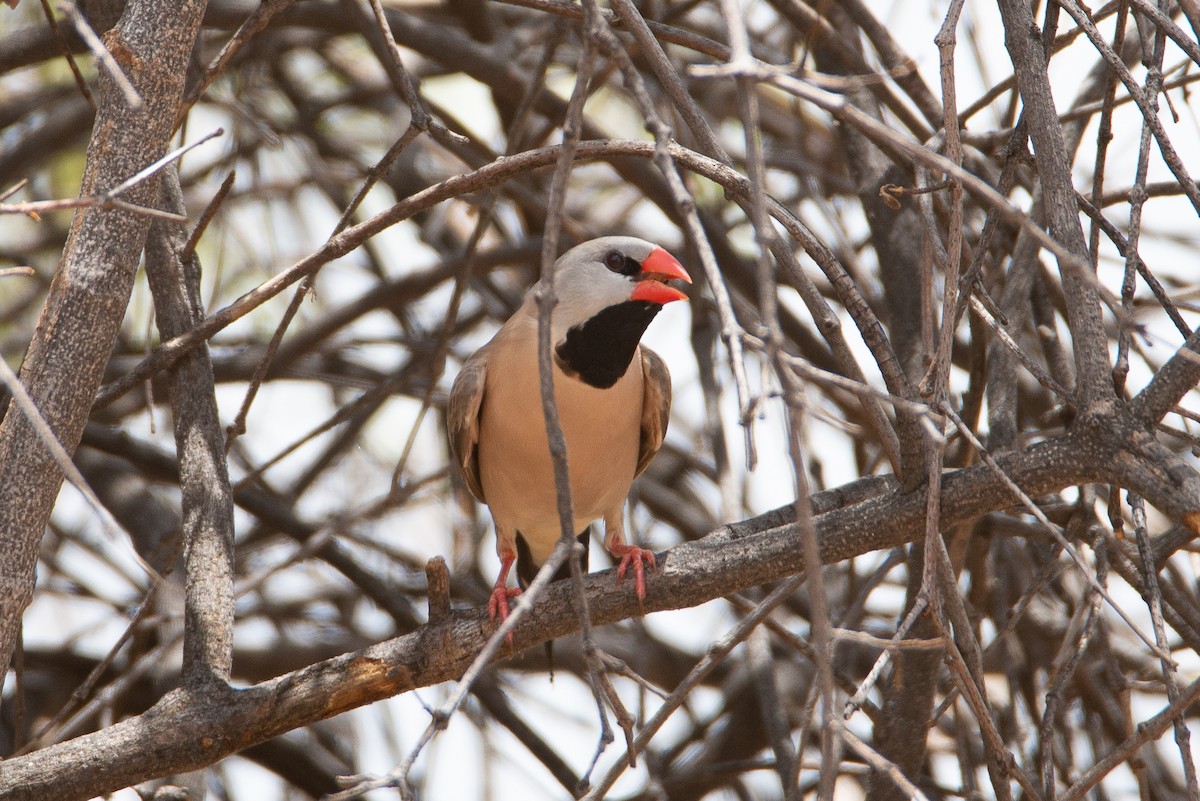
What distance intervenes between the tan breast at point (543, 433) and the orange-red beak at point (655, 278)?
11.5 inches

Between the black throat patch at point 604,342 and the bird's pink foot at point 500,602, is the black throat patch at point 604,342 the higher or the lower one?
the higher one

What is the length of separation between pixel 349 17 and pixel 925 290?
302 centimetres

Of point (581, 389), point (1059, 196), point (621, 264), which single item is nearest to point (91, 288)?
point (581, 389)

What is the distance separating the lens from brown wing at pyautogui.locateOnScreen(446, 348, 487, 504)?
4.09 meters

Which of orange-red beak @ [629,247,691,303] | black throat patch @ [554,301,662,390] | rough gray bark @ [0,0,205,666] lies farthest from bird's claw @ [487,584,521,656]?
rough gray bark @ [0,0,205,666]

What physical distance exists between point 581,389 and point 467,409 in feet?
1.26

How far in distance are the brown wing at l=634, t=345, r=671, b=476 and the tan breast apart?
0.05m

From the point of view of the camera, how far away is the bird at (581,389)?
3.98 meters

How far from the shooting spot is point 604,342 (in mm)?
4008

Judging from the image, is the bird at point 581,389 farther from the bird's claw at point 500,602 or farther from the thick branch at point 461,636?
the thick branch at point 461,636

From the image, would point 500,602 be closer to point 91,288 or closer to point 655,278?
point 655,278

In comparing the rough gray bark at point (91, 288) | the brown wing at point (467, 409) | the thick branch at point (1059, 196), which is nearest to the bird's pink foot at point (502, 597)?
the brown wing at point (467, 409)

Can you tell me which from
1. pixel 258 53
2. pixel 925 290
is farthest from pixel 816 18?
pixel 258 53

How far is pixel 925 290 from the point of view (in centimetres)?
235
